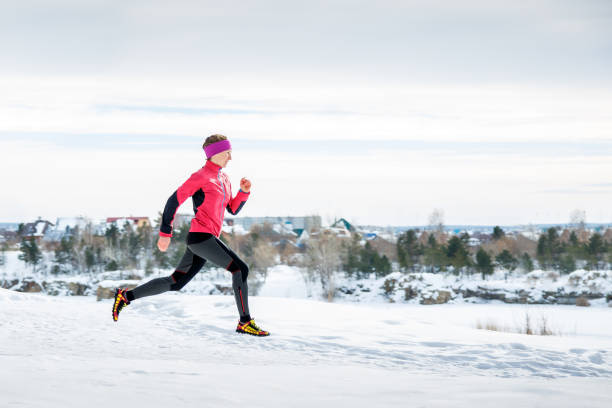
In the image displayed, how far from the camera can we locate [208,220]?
5348 millimetres

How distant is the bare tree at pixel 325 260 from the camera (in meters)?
44.5

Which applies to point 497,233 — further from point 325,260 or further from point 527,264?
point 325,260

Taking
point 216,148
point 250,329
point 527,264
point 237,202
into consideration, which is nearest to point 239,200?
point 237,202

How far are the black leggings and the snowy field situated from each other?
0.46m

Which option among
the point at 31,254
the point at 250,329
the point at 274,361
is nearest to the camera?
the point at 274,361

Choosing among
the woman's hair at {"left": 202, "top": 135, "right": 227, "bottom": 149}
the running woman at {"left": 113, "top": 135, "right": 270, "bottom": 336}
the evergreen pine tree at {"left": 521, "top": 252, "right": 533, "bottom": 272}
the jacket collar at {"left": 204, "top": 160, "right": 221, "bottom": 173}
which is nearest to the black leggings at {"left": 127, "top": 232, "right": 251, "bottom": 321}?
the running woman at {"left": 113, "top": 135, "right": 270, "bottom": 336}

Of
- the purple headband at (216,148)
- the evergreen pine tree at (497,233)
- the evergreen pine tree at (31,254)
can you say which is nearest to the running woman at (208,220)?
the purple headband at (216,148)

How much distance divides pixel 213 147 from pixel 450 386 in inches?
122

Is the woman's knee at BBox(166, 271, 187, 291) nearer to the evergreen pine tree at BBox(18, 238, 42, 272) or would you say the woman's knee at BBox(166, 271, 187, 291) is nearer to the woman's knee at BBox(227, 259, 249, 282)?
the woman's knee at BBox(227, 259, 249, 282)

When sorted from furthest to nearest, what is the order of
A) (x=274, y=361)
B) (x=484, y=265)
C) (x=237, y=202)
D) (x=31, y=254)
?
(x=31, y=254) < (x=484, y=265) < (x=237, y=202) < (x=274, y=361)

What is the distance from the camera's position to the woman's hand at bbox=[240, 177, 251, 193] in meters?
5.64

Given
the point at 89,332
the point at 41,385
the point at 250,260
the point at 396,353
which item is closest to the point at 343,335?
the point at 396,353

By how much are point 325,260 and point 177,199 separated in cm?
3995

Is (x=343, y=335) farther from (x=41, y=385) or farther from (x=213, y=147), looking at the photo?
(x=41, y=385)
